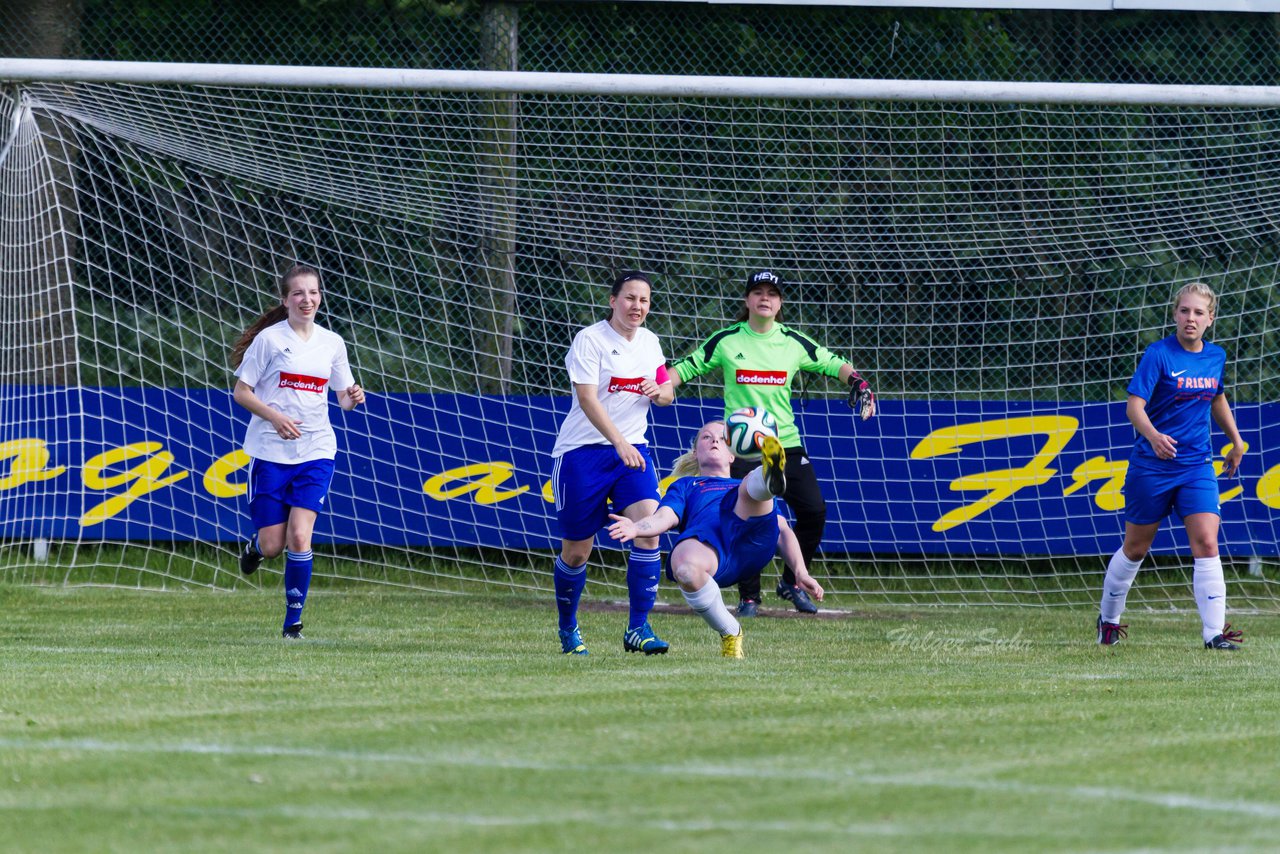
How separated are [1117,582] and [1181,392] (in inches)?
40.5

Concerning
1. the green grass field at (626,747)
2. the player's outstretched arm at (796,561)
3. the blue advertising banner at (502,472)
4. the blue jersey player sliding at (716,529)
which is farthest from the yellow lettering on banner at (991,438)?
the blue jersey player sliding at (716,529)

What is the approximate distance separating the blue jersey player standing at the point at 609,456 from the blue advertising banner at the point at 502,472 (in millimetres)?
4446

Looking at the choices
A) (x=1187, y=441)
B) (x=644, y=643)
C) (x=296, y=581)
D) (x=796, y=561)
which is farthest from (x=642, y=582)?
(x=1187, y=441)

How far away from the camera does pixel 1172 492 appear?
8523 mm

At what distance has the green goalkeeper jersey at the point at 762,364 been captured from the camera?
9.82m

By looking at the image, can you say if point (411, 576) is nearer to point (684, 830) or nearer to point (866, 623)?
point (866, 623)

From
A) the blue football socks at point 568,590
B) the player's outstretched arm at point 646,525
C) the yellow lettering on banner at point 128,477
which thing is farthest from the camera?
the yellow lettering on banner at point 128,477

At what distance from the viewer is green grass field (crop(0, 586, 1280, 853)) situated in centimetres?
371

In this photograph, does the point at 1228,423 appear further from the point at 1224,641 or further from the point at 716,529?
the point at 716,529

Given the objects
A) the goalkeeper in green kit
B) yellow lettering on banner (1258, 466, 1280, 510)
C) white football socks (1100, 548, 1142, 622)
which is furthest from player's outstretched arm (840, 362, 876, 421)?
yellow lettering on banner (1258, 466, 1280, 510)

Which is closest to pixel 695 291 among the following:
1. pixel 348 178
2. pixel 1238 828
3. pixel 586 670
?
pixel 348 178

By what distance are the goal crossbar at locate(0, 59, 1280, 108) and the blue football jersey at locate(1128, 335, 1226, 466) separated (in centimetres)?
207

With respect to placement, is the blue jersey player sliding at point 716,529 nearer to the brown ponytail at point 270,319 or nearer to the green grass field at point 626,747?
the green grass field at point 626,747

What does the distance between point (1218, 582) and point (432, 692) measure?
4.47 metres
